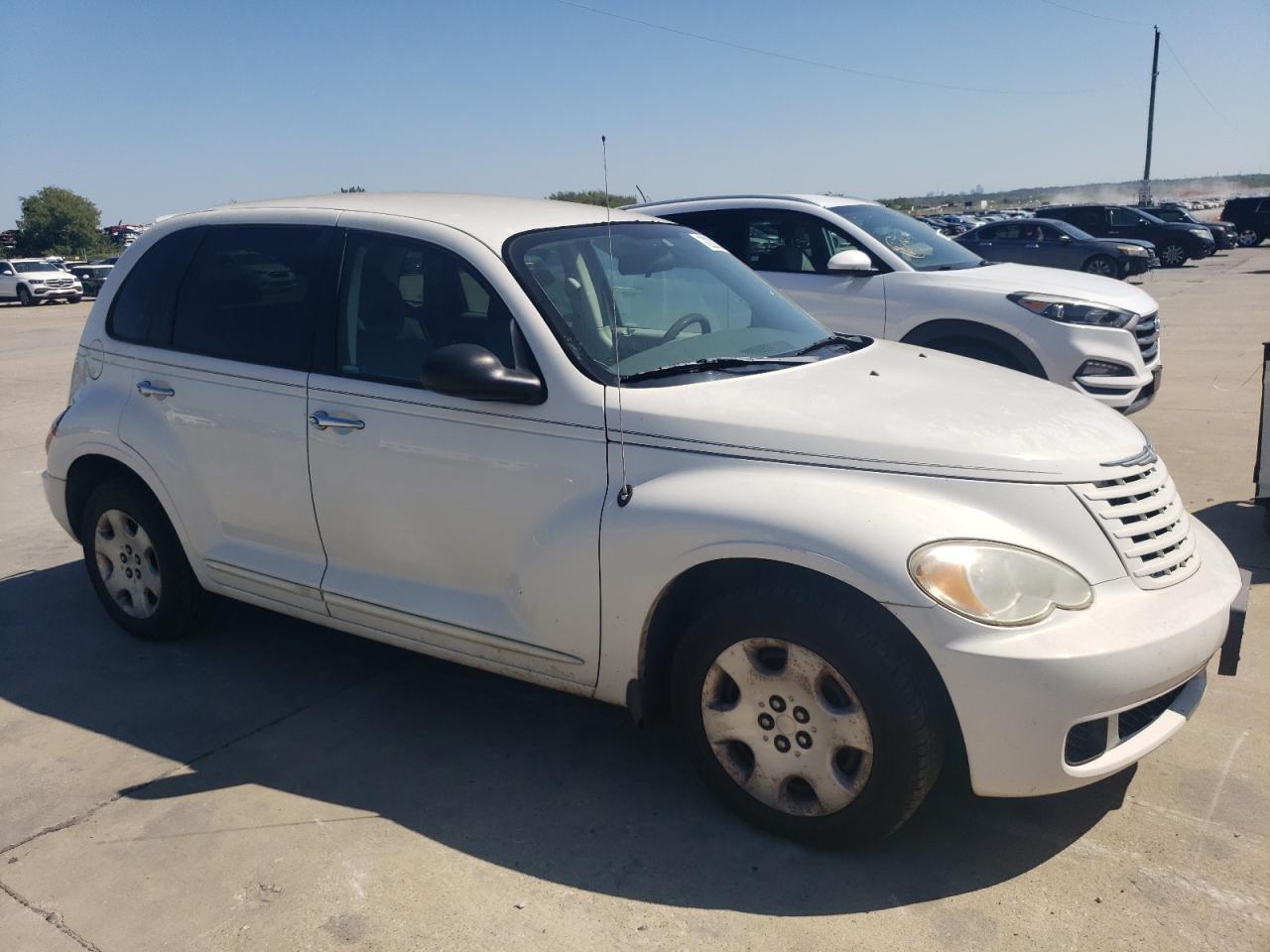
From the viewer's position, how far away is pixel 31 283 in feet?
114

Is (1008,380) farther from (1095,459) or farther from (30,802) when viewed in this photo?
(30,802)

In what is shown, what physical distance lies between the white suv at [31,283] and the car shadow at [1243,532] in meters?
37.4

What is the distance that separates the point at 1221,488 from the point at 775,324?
3953mm

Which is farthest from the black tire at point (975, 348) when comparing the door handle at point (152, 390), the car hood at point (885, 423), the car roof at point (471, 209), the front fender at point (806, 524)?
the door handle at point (152, 390)

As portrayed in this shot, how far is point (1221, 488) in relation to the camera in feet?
21.3

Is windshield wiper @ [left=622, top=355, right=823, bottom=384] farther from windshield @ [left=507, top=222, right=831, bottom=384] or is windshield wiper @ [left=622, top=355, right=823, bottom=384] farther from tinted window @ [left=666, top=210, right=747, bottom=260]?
tinted window @ [left=666, top=210, right=747, bottom=260]

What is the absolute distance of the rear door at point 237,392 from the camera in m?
3.94

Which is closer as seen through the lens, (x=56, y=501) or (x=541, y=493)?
(x=541, y=493)

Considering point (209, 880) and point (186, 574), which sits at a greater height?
point (186, 574)

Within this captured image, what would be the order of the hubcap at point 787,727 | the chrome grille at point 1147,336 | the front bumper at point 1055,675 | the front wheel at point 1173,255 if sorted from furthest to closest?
the front wheel at point 1173,255 < the chrome grille at point 1147,336 < the hubcap at point 787,727 < the front bumper at point 1055,675

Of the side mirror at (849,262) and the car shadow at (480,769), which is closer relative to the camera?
the car shadow at (480,769)

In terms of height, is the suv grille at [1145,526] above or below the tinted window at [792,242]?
below

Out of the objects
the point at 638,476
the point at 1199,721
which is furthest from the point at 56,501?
the point at 1199,721

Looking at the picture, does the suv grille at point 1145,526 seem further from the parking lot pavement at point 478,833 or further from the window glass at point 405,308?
the window glass at point 405,308
